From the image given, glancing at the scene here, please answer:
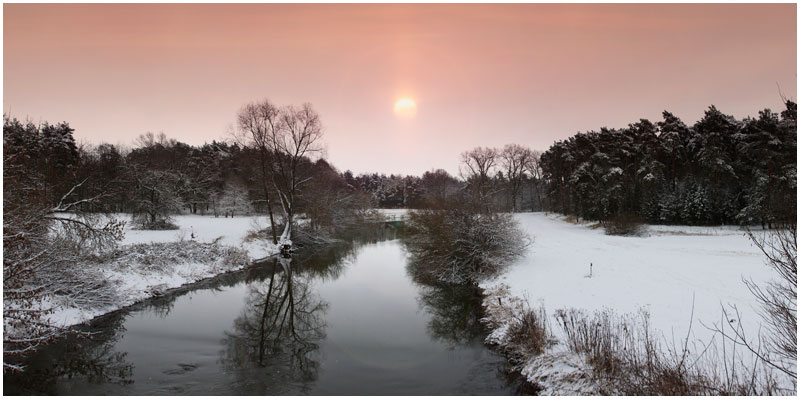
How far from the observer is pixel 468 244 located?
21.4 meters

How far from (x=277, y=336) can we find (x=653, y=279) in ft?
47.4

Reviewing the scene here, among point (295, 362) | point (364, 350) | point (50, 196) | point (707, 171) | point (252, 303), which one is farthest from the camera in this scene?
point (707, 171)

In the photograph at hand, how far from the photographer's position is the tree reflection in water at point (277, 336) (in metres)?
10.5

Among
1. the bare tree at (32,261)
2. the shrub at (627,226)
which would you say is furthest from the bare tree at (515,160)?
the bare tree at (32,261)

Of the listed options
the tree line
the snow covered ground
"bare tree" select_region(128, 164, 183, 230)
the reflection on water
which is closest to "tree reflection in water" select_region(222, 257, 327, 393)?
the reflection on water

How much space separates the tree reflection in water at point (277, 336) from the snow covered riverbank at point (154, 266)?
4.08m

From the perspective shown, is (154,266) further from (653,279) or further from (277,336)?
(653,279)

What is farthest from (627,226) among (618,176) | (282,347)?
(282,347)

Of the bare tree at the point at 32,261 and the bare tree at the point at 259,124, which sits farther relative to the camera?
the bare tree at the point at 259,124

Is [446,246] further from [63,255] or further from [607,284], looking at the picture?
[63,255]

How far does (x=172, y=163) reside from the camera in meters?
58.9

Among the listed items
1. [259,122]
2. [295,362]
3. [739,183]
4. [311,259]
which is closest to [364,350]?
[295,362]

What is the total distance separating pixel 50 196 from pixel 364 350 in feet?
43.2

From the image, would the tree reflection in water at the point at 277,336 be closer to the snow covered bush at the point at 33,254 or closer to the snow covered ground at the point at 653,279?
the snow covered bush at the point at 33,254
